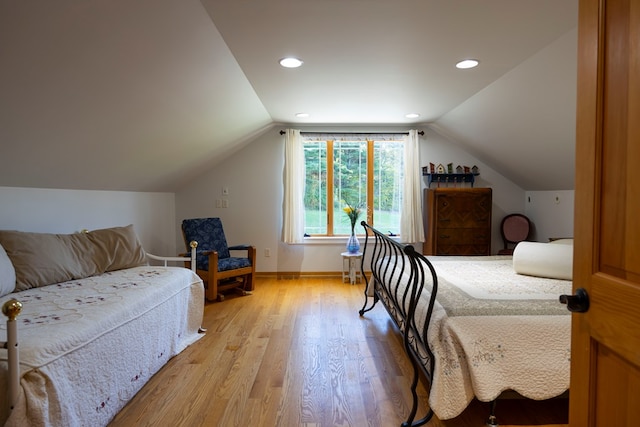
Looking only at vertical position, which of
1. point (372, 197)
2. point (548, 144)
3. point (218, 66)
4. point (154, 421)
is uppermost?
point (218, 66)

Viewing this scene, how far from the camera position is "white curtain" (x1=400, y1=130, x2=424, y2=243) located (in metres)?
4.96

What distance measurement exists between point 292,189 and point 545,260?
10.4 feet

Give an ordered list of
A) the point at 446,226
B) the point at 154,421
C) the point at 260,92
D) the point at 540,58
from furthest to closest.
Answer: the point at 446,226
the point at 260,92
the point at 540,58
the point at 154,421

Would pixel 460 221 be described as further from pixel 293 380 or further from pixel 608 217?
pixel 608 217

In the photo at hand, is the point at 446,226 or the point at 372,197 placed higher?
the point at 372,197

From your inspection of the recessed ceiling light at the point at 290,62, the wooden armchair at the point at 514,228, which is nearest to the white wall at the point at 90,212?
the recessed ceiling light at the point at 290,62

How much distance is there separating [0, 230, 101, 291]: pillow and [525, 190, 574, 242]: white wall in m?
4.98

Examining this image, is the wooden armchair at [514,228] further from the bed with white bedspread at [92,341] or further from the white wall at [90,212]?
the white wall at [90,212]

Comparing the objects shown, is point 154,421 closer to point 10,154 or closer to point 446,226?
point 10,154

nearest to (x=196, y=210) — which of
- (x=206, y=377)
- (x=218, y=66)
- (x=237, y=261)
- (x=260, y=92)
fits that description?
(x=237, y=261)

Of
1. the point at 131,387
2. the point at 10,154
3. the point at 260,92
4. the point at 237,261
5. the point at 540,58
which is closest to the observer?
the point at 131,387

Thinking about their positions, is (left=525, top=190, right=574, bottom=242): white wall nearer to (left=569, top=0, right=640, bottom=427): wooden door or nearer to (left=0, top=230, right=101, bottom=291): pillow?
(left=569, top=0, right=640, bottom=427): wooden door

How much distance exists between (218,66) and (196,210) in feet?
9.25

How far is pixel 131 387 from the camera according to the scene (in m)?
2.03
